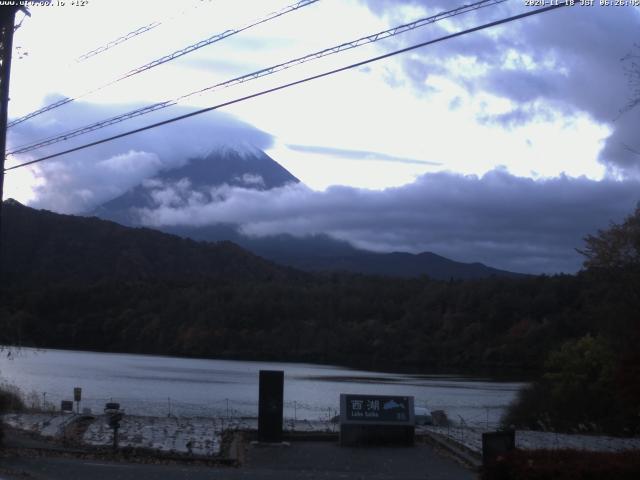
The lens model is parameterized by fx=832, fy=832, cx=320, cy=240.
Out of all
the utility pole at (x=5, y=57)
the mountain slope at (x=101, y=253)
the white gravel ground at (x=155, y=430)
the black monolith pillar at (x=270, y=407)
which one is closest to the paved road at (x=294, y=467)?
the black monolith pillar at (x=270, y=407)

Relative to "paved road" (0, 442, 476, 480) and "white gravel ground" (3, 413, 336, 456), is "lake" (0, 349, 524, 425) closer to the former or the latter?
"white gravel ground" (3, 413, 336, 456)

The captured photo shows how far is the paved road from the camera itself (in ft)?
54.6

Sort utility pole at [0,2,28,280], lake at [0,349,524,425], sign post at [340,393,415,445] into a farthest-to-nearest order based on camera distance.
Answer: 1. lake at [0,349,524,425]
2. sign post at [340,393,415,445]
3. utility pole at [0,2,28,280]

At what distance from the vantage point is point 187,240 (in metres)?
167

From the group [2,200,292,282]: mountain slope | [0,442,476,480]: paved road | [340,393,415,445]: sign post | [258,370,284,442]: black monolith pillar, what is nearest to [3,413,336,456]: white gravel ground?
[258,370,284,442]: black monolith pillar

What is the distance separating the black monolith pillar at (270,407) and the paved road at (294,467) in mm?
430

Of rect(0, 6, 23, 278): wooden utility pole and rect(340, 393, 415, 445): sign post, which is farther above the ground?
rect(0, 6, 23, 278): wooden utility pole

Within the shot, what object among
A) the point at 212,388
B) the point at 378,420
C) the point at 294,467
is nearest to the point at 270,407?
the point at 294,467

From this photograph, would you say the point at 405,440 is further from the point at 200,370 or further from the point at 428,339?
the point at 428,339

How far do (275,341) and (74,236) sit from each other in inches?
1724

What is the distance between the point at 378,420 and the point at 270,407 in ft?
9.97

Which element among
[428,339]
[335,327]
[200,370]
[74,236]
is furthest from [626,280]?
[74,236]

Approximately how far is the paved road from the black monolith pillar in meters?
0.43

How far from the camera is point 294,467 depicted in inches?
739
